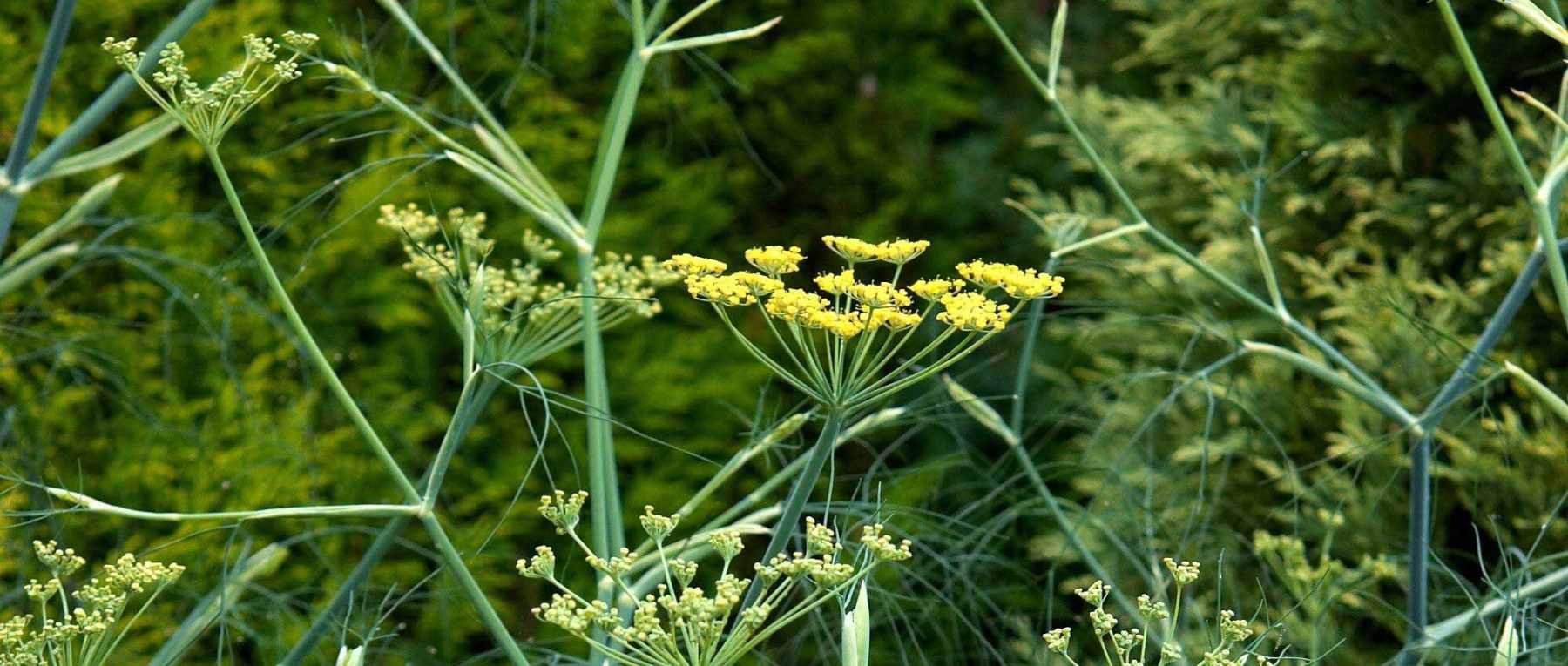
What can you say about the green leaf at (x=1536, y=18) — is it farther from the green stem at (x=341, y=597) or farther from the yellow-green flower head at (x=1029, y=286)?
the green stem at (x=341, y=597)

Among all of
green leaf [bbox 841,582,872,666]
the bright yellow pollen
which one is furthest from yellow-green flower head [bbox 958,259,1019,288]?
green leaf [bbox 841,582,872,666]

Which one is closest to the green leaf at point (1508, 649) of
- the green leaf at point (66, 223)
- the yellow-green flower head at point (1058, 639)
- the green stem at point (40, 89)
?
the yellow-green flower head at point (1058, 639)

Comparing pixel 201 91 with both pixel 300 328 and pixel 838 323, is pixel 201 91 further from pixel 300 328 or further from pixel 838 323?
pixel 838 323

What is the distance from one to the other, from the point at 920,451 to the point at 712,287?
3.47 meters

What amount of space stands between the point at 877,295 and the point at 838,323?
0.18ft

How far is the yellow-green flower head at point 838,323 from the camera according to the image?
1.01 m

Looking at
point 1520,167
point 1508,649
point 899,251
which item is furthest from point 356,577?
point 1520,167

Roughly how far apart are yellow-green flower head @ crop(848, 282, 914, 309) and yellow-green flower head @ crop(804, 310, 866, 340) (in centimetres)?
2

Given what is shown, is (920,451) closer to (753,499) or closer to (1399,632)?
(1399,632)

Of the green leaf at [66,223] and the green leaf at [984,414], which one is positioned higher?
the green leaf at [66,223]

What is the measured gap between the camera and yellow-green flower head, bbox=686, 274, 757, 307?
3.48ft

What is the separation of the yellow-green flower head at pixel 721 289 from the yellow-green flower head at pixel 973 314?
0.46ft

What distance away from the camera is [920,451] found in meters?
4.48

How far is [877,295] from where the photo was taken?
1058mm
